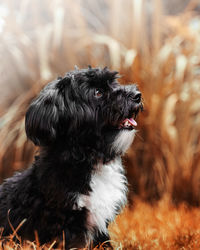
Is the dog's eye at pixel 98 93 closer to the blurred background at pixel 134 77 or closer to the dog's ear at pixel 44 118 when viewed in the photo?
the dog's ear at pixel 44 118

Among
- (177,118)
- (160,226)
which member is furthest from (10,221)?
(177,118)

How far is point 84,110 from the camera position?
6.28 feet

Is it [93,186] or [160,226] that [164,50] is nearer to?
[160,226]

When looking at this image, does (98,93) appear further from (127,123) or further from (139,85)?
(139,85)

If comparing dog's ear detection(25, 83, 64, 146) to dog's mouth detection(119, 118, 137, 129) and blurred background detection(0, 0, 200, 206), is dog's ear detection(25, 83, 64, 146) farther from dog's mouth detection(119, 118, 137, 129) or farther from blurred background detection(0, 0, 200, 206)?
blurred background detection(0, 0, 200, 206)

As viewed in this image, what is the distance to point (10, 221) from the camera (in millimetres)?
1932

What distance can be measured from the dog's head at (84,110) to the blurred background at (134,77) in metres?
0.96

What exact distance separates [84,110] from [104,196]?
0.48 meters

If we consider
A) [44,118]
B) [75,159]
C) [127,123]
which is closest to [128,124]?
[127,123]

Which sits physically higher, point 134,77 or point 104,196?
point 134,77

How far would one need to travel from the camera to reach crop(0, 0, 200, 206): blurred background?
3121 millimetres

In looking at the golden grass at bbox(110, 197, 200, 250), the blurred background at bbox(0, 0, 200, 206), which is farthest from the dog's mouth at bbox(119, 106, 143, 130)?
the blurred background at bbox(0, 0, 200, 206)

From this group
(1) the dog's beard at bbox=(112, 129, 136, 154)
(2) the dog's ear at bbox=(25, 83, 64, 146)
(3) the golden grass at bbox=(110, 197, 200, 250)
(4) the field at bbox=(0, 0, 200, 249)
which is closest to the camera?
(2) the dog's ear at bbox=(25, 83, 64, 146)

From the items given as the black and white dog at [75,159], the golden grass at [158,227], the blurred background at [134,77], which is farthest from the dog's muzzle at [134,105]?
the blurred background at [134,77]
